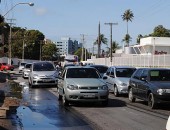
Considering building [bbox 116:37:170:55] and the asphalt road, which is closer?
the asphalt road

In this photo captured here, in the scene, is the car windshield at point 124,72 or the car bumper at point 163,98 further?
the car windshield at point 124,72

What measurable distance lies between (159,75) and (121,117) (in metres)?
4.14

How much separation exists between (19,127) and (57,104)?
6244mm

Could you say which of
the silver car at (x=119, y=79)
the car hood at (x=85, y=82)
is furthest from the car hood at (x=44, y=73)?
the car hood at (x=85, y=82)

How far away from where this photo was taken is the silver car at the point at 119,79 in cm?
2105

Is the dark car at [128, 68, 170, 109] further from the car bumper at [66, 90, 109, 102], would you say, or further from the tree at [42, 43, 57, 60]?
the tree at [42, 43, 57, 60]

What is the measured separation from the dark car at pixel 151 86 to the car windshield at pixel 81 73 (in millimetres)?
1721

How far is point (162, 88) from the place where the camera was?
15258mm

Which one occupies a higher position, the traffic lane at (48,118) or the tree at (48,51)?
the tree at (48,51)

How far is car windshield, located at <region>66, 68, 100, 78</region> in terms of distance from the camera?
1743 centimetres

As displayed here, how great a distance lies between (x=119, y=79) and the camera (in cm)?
2152

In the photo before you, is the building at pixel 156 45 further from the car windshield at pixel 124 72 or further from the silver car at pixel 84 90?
the silver car at pixel 84 90

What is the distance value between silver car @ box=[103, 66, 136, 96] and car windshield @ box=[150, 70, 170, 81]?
4086 mm

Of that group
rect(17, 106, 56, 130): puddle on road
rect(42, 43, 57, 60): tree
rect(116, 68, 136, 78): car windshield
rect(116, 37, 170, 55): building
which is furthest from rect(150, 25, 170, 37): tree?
rect(17, 106, 56, 130): puddle on road
